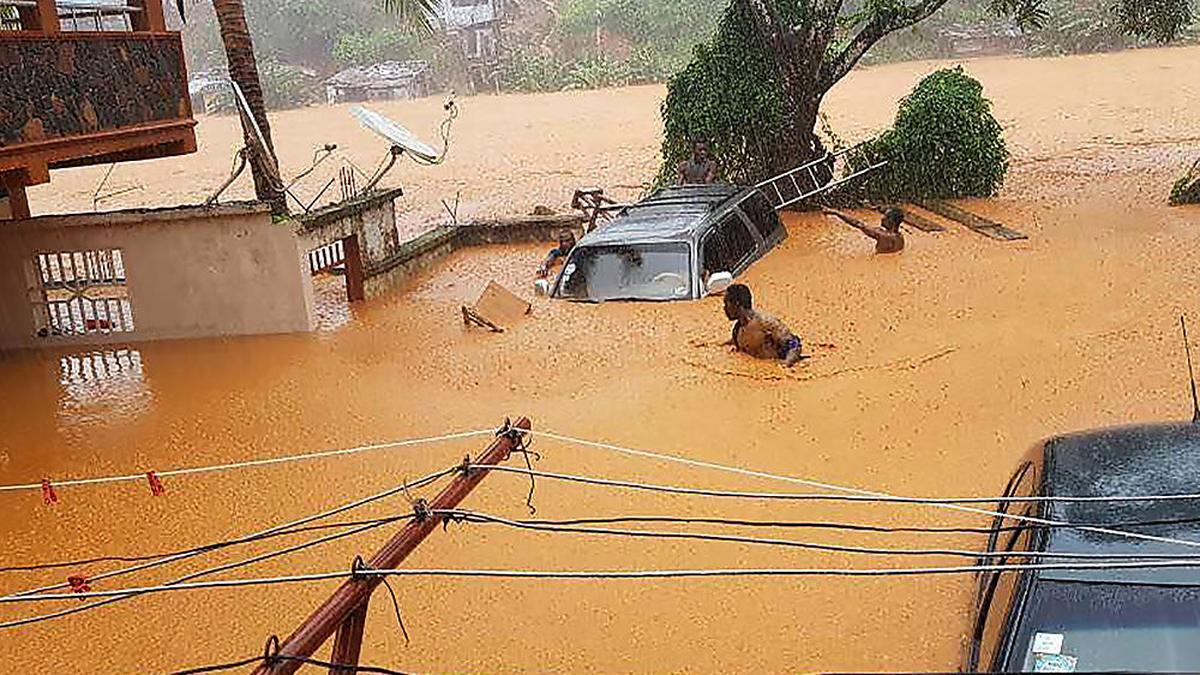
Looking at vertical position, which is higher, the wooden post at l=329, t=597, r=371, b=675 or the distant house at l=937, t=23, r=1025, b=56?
the distant house at l=937, t=23, r=1025, b=56

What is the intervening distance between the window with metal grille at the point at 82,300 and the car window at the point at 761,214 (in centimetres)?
773

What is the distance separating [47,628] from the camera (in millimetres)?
6746

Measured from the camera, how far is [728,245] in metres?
12.8

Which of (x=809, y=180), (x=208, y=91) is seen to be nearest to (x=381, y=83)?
(x=208, y=91)

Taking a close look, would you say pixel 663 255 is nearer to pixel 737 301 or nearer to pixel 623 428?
pixel 737 301

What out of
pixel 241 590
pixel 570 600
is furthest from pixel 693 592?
pixel 241 590

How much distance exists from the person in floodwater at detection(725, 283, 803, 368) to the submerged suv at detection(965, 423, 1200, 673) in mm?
5781

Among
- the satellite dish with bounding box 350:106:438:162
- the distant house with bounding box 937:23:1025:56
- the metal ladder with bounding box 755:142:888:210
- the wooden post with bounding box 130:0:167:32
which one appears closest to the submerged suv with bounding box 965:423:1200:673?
the wooden post with bounding box 130:0:167:32

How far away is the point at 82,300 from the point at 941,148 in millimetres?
13026

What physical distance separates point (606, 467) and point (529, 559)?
159 centimetres

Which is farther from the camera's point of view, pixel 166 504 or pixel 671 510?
pixel 166 504

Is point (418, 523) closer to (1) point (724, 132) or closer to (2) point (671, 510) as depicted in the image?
(2) point (671, 510)

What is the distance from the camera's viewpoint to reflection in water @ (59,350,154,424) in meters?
11.4

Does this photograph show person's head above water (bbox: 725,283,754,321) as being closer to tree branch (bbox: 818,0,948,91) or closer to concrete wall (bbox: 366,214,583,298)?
concrete wall (bbox: 366,214,583,298)
